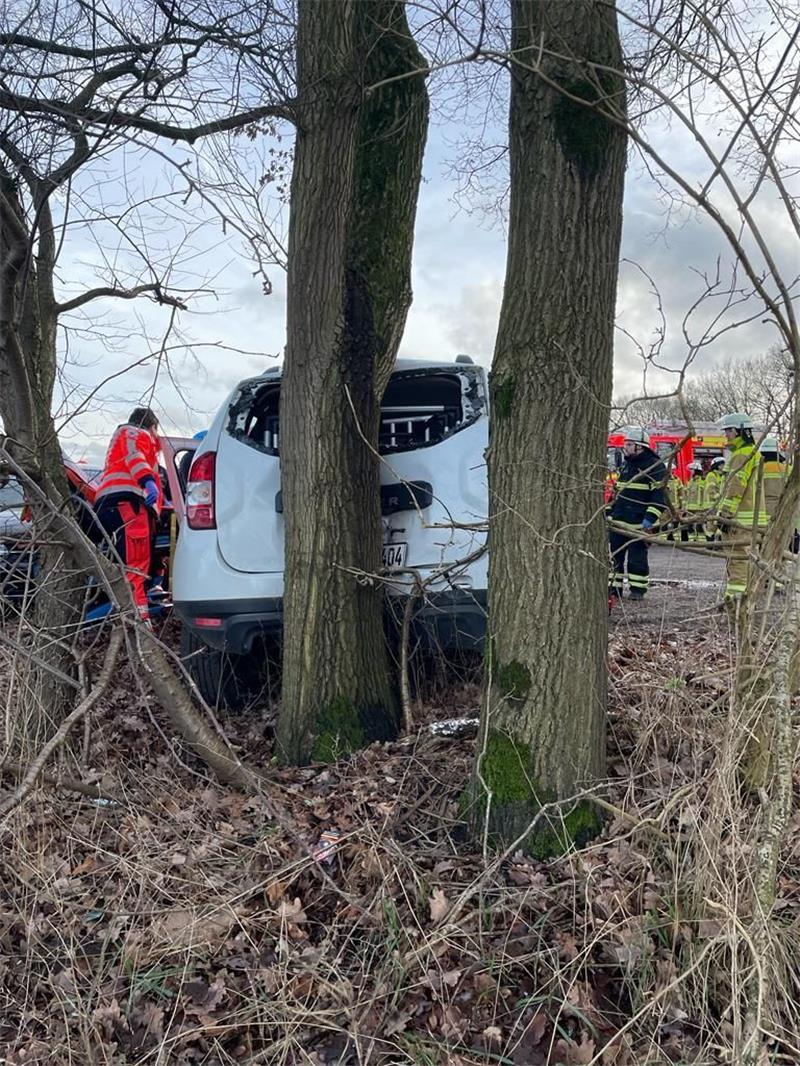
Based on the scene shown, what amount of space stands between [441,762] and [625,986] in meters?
1.37

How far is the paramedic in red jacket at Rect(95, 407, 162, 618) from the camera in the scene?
20.6 ft

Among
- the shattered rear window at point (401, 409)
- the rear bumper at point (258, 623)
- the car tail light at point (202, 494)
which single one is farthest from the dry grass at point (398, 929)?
the shattered rear window at point (401, 409)

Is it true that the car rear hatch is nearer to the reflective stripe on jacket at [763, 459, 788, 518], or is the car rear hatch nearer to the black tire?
the black tire

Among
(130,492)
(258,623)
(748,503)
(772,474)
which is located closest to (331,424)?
(258,623)

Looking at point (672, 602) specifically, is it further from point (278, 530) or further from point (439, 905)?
point (439, 905)

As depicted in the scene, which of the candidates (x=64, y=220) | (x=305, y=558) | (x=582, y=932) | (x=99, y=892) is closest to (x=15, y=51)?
(x=64, y=220)

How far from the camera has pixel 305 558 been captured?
402 cm

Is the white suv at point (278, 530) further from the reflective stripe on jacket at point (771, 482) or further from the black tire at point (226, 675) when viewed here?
the reflective stripe on jacket at point (771, 482)

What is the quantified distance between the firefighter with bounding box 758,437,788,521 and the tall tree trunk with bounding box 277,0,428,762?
1.73 metres

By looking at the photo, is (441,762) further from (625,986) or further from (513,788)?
(625,986)

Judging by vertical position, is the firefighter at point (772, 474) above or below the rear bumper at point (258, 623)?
above

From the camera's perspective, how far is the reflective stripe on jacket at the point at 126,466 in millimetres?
6281

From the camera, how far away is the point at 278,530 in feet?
14.4

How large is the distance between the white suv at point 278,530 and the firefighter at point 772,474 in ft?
4.33
